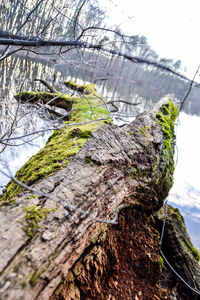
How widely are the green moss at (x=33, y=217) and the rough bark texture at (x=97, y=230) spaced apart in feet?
0.09

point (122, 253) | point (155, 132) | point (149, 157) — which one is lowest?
point (122, 253)

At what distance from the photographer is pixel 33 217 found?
111 cm

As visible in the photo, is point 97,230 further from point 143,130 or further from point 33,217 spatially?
point 143,130

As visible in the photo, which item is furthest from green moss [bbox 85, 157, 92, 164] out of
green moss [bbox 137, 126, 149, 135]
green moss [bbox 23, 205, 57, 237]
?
green moss [bbox 137, 126, 149, 135]

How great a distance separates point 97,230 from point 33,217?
21.3 inches

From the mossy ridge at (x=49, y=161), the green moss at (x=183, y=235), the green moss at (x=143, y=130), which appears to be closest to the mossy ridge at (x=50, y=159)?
the mossy ridge at (x=49, y=161)

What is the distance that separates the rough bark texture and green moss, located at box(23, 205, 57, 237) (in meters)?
Result: 0.03

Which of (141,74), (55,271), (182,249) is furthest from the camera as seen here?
(141,74)

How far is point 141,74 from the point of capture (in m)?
41.7

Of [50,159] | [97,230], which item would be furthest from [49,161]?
[97,230]

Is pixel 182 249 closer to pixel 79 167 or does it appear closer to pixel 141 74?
pixel 79 167

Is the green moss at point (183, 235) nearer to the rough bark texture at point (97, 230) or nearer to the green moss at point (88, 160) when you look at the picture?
the rough bark texture at point (97, 230)

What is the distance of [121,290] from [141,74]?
45.1m

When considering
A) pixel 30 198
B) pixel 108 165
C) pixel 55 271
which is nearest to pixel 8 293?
pixel 55 271
